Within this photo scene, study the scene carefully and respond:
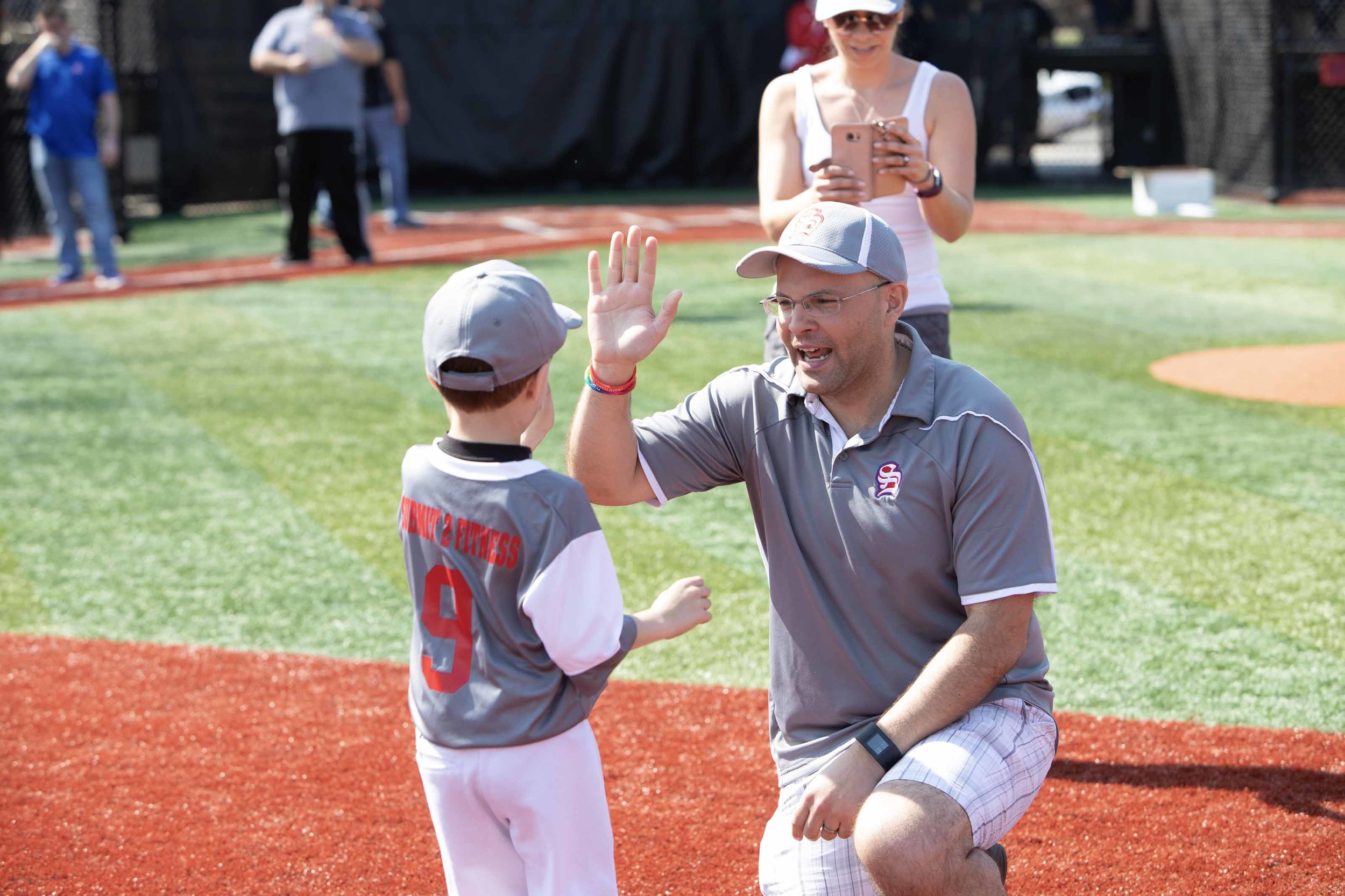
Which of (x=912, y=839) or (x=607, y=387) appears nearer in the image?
(x=912, y=839)

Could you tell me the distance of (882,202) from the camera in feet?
14.1

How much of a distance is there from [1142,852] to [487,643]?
6.01 ft

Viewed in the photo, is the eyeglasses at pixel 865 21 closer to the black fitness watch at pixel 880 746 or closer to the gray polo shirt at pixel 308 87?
the black fitness watch at pixel 880 746

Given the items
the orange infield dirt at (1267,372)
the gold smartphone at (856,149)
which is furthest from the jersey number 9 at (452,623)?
the orange infield dirt at (1267,372)

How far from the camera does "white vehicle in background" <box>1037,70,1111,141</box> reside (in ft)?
77.8

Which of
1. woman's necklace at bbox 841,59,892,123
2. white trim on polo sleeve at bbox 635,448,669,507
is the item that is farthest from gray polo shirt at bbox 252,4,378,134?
white trim on polo sleeve at bbox 635,448,669,507

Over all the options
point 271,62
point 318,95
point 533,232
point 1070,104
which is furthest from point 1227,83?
point 1070,104

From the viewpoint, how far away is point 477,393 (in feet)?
8.34

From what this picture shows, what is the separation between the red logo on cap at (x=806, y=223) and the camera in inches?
116

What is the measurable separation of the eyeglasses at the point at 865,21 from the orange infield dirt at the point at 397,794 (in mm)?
Result: 1967

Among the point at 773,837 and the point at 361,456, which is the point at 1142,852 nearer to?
the point at 773,837

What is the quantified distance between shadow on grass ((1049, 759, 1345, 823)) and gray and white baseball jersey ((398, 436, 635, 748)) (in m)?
1.89

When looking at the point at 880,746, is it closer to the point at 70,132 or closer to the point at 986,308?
the point at 986,308

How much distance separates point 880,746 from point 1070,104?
27.8 metres
